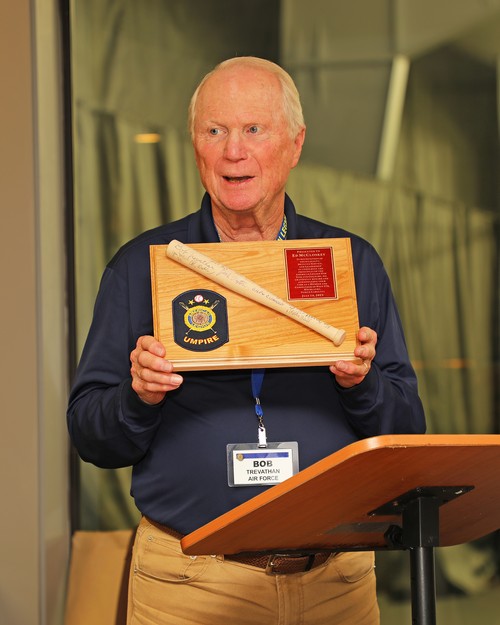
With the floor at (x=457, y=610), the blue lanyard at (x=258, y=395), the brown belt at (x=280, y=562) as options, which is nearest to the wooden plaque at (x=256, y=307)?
the blue lanyard at (x=258, y=395)

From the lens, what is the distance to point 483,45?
4.47m

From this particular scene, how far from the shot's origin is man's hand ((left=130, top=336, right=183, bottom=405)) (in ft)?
5.56

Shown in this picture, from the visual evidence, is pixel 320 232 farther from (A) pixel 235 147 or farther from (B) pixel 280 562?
(B) pixel 280 562

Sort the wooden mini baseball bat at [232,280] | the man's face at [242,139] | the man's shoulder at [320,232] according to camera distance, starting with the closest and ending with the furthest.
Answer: the wooden mini baseball bat at [232,280], the man's face at [242,139], the man's shoulder at [320,232]

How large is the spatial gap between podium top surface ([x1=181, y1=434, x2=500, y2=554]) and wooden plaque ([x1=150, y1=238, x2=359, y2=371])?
389 millimetres

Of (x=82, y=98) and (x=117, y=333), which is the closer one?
(x=117, y=333)

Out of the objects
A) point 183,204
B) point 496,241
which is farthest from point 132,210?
point 496,241

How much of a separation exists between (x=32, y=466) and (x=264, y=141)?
7.04 ft

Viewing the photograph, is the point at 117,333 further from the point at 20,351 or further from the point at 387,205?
the point at 387,205

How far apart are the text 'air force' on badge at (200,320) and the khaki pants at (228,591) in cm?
44

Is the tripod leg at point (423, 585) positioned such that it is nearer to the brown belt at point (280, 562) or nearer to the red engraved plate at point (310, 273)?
the brown belt at point (280, 562)

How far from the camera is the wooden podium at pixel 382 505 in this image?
118 cm

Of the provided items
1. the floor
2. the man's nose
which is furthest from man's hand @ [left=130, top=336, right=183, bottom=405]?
the floor

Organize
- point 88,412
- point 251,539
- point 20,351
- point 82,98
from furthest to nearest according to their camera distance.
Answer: point 82,98 < point 20,351 < point 88,412 < point 251,539
